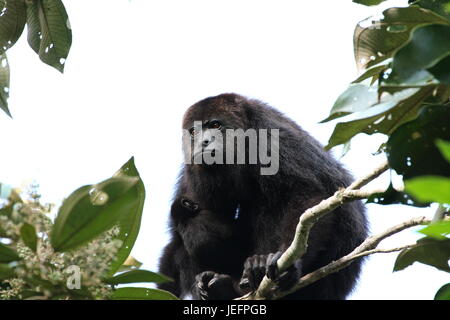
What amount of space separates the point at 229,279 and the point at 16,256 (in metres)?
2.84

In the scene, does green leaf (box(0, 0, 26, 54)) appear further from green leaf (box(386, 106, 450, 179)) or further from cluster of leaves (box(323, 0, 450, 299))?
green leaf (box(386, 106, 450, 179))

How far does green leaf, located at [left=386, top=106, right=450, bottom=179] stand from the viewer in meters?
2.44

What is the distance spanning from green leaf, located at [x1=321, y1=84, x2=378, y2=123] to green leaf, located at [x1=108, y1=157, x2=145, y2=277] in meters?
1.02

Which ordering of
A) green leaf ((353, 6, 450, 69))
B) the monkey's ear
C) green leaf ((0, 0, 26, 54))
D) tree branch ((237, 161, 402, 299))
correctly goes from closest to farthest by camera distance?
1. green leaf ((353, 6, 450, 69))
2. tree branch ((237, 161, 402, 299))
3. green leaf ((0, 0, 26, 54))
4. the monkey's ear

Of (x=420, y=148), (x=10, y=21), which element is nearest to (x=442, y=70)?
(x=420, y=148)

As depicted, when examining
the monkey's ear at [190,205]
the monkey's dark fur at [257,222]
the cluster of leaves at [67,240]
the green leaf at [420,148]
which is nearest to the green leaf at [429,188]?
the cluster of leaves at [67,240]

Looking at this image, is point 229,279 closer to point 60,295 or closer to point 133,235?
point 133,235

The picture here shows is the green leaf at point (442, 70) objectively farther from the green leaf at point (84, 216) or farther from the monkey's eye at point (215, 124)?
the monkey's eye at point (215, 124)

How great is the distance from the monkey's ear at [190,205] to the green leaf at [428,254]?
247 cm

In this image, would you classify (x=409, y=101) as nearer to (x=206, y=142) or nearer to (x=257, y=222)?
(x=257, y=222)

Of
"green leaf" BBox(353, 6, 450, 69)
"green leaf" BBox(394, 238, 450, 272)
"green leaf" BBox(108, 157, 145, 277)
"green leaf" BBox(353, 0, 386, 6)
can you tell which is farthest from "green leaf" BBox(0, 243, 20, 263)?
"green leaf" BBox(353, 0, 386, 6)

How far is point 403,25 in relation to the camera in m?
2.83

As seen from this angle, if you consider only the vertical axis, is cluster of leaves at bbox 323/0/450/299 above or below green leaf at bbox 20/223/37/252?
above

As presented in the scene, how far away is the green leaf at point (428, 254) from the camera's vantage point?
3061mm
